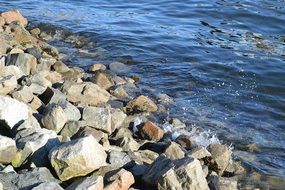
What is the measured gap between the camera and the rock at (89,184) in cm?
596

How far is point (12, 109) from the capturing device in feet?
24.9

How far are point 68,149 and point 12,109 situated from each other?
156 cm

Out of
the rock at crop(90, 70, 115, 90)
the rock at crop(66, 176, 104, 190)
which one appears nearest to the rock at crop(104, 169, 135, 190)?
the rock at crop(66, 176, 104, 190)

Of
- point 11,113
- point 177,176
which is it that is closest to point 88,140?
point 177,176

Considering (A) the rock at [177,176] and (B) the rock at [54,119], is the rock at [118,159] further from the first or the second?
(B) the rock at [54,119]

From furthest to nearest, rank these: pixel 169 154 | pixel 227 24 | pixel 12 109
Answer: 1. pixel 227 24
2. pixel 169 154
3. pixel 12 109

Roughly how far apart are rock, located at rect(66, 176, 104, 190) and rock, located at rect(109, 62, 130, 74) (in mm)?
7234

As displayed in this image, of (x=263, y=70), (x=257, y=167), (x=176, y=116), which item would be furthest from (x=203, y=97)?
(x=257, y=167)

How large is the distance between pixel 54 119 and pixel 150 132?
2112mm

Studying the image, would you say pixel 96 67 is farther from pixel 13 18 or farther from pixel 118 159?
pixel 118 159

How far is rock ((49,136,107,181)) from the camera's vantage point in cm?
640

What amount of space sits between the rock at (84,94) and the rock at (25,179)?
3.63m

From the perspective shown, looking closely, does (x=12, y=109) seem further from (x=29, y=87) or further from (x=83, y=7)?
(x=83, y=7)

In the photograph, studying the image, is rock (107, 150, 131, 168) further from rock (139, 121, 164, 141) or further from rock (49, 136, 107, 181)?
rock (139, 121, 164, 141)
